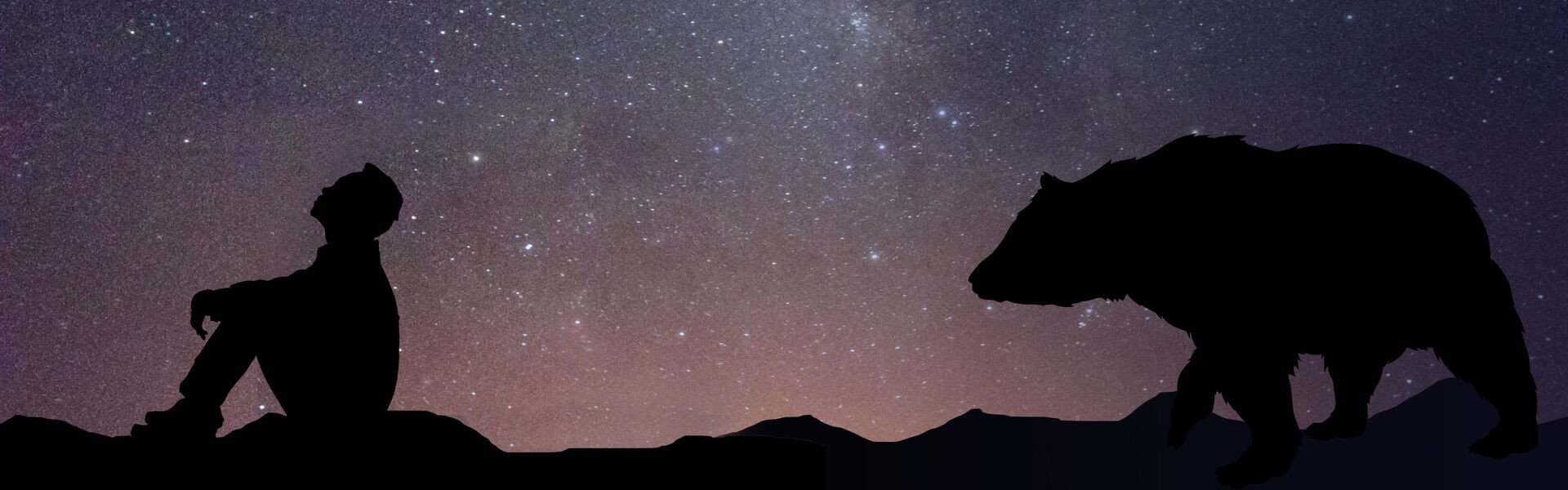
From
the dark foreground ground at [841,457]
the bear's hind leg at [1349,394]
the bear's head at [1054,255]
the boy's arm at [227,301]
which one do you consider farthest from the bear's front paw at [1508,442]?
the boy's arm at [227,301]

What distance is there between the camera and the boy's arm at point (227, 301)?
6.52ft

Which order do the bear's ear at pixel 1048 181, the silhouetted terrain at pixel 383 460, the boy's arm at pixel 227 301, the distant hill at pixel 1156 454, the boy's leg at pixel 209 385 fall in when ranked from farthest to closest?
the distant hill at pixel 1156 454
the bear's ear at pixel 1048 181
the boy's arm at pixel 227 301
the boy's leg at pixel 209 385
the silhouetted terrain at pixel 383 460

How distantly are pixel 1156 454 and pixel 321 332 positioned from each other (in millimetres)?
32352

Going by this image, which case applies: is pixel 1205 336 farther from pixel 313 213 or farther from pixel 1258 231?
pixel 313 213

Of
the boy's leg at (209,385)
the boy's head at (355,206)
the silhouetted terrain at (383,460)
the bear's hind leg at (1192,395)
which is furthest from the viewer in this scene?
the bear's hind leg at (1192,395)

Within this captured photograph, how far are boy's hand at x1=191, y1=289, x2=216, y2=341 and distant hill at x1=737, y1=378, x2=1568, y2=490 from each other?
21.4 m

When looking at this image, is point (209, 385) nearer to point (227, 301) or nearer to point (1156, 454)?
point (227, 301)

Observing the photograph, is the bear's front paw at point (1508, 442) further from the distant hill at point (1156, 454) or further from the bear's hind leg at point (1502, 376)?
the distant hill at point (1156, 454)

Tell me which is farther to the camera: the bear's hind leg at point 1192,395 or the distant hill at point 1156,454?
the distant hill at point 1156,454

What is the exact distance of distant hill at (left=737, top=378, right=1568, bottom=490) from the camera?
2584cm

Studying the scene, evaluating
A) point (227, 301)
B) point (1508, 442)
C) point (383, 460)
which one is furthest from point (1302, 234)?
point (227, 301)

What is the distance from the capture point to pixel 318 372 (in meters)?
2.14

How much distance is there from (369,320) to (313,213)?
15.5 inches

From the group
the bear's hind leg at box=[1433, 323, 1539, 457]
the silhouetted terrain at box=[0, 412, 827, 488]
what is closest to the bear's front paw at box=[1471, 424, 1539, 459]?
the bear's hind leg at box=[1433, 323, 1539, 457]
